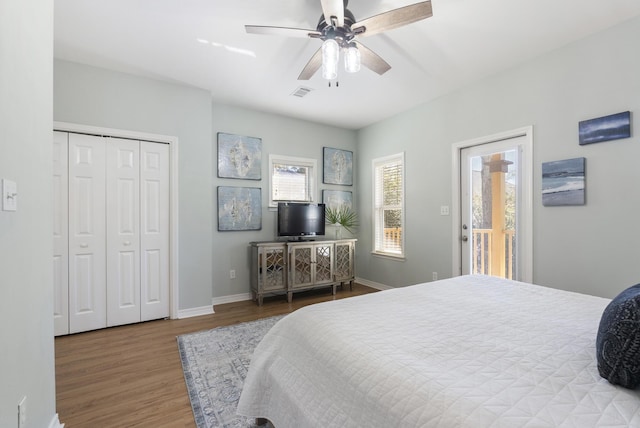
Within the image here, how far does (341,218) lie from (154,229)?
8.79 ft

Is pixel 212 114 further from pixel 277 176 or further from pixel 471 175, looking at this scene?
pixel 471 175

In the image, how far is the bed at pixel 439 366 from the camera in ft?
2.45

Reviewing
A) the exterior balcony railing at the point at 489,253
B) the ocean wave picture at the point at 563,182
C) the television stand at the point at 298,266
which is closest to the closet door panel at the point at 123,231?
the television stand at the point at 298,266

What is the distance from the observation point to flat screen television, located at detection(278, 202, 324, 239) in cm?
418

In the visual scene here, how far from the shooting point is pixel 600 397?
29.9 inches

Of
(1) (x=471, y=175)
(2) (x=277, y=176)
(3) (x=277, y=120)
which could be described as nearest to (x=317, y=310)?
(1) (x=471, y=175)

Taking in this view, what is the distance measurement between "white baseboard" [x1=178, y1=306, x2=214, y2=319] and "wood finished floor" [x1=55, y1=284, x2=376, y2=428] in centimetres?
10

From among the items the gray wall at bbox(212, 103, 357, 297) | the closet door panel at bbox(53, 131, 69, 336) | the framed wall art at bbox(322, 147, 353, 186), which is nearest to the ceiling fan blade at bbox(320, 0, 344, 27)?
the gray wall at bbox(212, 103, 357, 297)

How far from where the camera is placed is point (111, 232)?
120 inches

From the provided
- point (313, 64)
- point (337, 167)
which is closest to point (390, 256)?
point (337, 167)

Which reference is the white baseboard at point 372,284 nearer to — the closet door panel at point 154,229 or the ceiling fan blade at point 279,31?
the closet door panel at point 154,229

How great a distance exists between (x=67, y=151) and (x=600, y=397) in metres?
3.97

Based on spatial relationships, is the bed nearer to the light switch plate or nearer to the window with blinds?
the light switch plate

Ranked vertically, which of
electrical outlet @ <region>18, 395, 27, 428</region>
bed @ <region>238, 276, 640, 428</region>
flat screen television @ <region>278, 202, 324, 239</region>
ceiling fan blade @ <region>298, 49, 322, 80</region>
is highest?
ceiling fan blade @ <region>298, 49, 322, 80</region>
